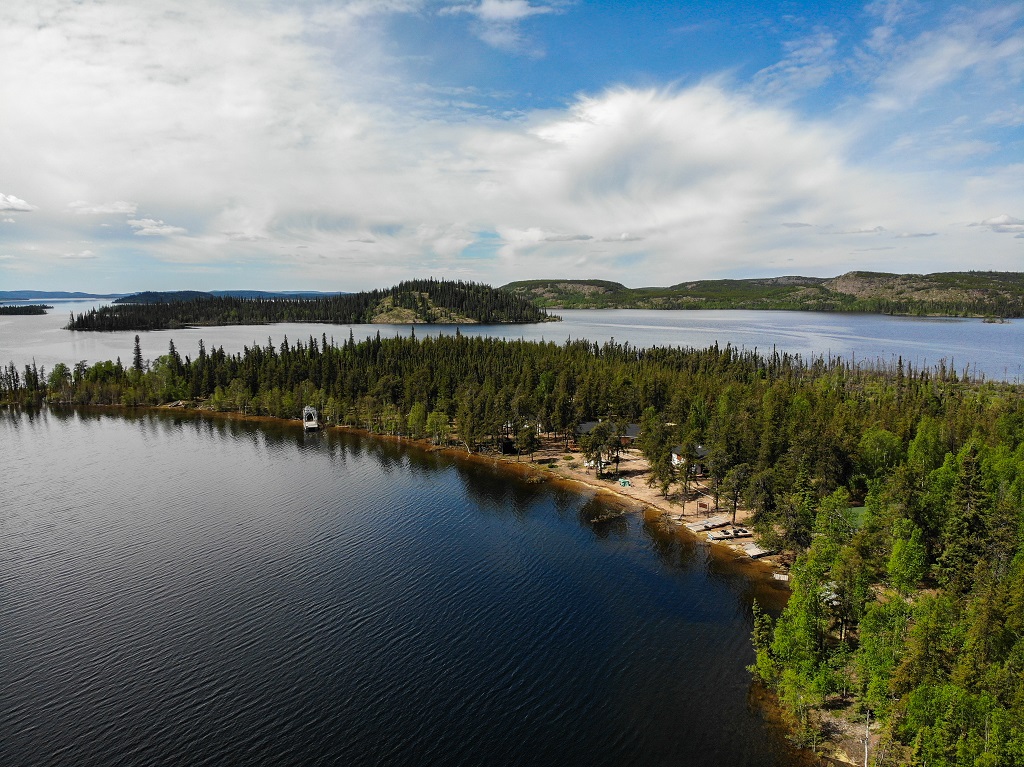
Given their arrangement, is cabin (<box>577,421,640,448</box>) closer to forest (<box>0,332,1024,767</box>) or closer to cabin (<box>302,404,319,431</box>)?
forest (<box>0,332,1024,767</box>)

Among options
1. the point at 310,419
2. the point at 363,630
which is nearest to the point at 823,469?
the point at 363,630

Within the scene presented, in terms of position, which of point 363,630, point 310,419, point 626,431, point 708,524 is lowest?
point 363,630

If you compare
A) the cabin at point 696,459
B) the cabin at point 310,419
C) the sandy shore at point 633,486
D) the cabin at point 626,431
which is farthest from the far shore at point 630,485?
the cabin at point 310,419

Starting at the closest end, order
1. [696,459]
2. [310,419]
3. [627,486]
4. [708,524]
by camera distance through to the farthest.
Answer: [708,524]
[696,459]
[627,486]
[310,419]

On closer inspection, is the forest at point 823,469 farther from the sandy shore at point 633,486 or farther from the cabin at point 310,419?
the cabin at point 310,419

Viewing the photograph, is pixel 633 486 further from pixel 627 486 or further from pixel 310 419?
pixel 310 419

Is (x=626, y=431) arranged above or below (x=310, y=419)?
above

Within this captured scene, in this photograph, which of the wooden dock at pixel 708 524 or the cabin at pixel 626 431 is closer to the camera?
the wooden dock at pixel 708 524
